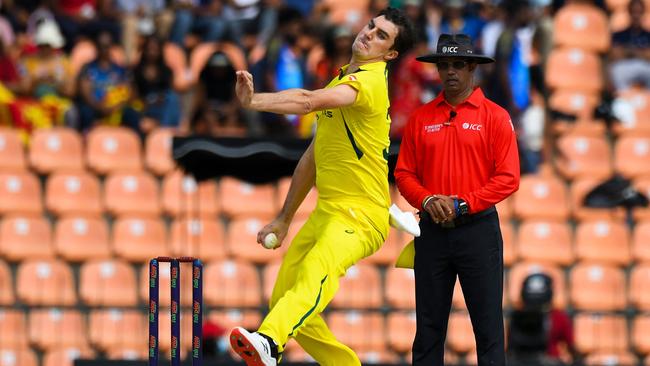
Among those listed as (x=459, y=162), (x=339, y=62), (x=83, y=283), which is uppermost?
(x=339, y=62)

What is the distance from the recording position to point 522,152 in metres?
16.4

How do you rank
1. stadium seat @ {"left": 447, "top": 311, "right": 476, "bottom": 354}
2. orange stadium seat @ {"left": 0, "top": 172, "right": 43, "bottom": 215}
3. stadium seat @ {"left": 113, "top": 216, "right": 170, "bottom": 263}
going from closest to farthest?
stadium seat @ {"left": 447, "top": 311, "right": 476, "bottom": 354} < stadium seat @ {"left": 113, "top": 216, "right": 170, "bottom": 263} < orange stadium seat @ {"left": 0, "top": 172, "right": 43, "bottom": 215}

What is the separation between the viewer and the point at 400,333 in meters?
14.9

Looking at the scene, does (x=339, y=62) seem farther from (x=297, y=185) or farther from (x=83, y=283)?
(x=297, y=185)

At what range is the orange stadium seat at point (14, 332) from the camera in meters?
15.0

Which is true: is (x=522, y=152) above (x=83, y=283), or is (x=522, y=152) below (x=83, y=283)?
above

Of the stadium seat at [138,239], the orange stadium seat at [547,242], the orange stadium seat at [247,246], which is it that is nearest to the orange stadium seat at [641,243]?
the orange stadium seat at [547,242]

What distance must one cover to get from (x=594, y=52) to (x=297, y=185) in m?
9.39

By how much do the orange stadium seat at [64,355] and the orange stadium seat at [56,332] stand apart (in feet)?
0.22

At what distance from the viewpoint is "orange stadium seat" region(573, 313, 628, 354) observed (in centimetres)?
1476

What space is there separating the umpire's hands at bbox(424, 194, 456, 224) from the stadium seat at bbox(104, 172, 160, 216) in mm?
7943

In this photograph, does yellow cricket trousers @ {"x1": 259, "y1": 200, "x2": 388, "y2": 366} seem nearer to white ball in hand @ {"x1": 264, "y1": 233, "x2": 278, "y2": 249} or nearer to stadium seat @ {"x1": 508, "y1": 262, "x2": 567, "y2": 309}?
white ball in hand @ {"x1": 264, "y1": 233, "x2": 278, "y2": 249}

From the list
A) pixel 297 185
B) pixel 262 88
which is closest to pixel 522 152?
pixel 262 88

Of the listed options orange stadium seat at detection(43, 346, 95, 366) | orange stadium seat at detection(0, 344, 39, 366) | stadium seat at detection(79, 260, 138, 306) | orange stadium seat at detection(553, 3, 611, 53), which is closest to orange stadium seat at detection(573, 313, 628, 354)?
stadium seat at detection(79, 260, 138, 306)
